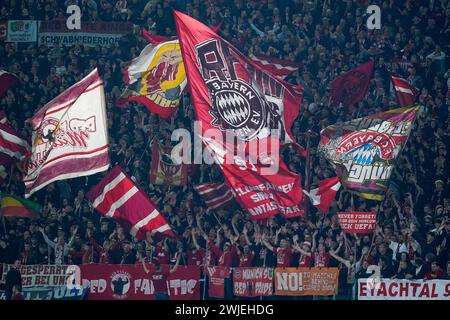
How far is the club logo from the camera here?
20.1 metres

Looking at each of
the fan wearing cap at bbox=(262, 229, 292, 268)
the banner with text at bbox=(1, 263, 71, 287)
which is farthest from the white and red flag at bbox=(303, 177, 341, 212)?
the banner with text at bbox=(1, 263, 71, 287)

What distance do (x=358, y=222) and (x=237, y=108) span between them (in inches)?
113

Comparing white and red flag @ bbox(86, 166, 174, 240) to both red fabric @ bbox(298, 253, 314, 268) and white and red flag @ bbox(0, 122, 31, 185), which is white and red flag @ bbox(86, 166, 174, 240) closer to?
white and red flag @ bbox(0, 122, 31, 185)

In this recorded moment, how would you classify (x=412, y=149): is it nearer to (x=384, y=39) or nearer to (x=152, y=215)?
(x=384, y=39)

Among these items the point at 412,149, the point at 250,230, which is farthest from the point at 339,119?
the point at 250,230

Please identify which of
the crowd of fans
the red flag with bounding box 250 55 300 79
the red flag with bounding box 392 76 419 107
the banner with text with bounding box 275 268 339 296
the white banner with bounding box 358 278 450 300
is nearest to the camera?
the white banner with bounding box 358 278 450 300

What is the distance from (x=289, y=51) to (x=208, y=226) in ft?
14.5

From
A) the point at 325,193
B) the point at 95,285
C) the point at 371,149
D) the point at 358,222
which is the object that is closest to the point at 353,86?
the point at 371,149

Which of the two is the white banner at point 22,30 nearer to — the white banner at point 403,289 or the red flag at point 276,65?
the red flag at point 276,65

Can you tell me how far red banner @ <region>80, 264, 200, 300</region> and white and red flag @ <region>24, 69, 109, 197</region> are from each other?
Answer: 5.44 feet

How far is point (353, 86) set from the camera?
21.7 metres

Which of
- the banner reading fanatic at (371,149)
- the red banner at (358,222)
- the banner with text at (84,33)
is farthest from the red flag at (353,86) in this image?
the banner with text at (84,33)

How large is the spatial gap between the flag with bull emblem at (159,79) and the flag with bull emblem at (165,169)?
0.85 meters

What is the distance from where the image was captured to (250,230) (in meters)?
19.9
